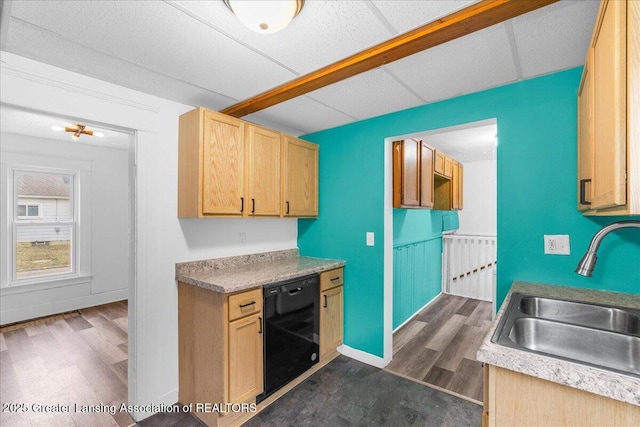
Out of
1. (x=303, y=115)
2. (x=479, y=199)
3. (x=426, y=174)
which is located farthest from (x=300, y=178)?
(x=479, y=199)

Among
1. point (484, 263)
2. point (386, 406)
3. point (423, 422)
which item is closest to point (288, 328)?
point (386, 406)

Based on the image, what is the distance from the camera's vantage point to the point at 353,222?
→ 2.90m

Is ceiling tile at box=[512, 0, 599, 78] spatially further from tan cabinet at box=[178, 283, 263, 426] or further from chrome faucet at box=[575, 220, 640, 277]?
tan cabinet at box=[178, 283, 263, 426]

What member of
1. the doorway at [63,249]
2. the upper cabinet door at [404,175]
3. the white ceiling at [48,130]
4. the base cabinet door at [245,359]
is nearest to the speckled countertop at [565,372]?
the base cabinet door at [245,359]

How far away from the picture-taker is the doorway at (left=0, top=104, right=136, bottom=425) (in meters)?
2.99

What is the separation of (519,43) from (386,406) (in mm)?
2495

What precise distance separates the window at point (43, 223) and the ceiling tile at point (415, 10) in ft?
16.3

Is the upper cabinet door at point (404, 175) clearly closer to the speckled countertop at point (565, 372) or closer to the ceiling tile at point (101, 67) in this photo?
the ceiling tile at point (101, 67)

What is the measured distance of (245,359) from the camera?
79.0 inches

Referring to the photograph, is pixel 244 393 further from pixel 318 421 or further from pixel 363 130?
pixel 363 130

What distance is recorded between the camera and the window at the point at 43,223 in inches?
154

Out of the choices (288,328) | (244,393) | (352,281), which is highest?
(352,281)

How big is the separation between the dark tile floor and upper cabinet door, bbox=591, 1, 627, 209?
1.75 meters

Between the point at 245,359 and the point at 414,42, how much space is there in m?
2.21
